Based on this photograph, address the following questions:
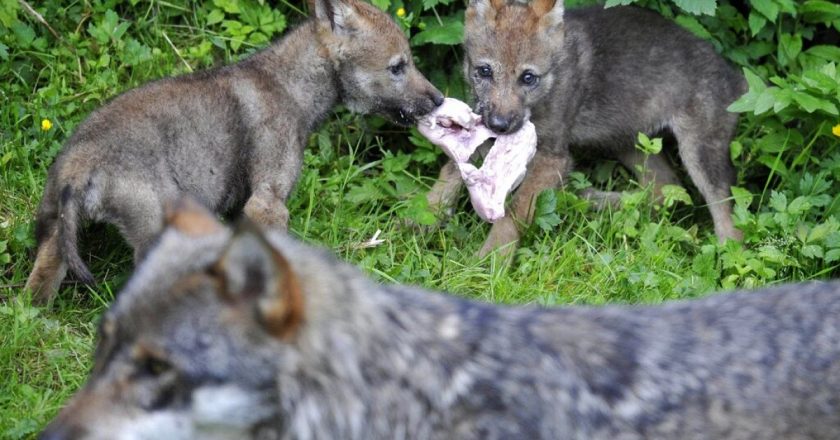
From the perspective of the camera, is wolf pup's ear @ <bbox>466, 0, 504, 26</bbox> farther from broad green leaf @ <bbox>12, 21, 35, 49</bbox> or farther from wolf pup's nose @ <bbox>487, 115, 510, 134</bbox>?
broad green leaf @ <bbox>12, 21, 35, 49</bbox>

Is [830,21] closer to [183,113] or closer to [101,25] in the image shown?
[183,113]

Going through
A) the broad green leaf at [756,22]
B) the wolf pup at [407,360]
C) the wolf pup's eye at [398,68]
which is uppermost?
the wolf pup at [407,360]

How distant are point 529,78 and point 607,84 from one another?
62 centimetres

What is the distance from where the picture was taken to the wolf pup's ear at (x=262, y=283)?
2631 millimetres

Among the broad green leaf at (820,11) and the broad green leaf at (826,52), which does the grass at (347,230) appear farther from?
the broad green leaf at (820,11)

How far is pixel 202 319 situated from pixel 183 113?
2.83 metres

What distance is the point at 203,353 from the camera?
2.68 metres

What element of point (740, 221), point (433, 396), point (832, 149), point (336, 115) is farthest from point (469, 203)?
point (433, 396)

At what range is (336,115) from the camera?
21.9 feet

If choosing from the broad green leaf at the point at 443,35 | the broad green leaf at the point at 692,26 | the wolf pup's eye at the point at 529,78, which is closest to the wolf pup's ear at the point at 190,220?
the wolf pup's eye at the point at 529,78

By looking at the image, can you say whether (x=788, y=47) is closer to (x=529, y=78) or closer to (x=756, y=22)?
(x=756, y=22)

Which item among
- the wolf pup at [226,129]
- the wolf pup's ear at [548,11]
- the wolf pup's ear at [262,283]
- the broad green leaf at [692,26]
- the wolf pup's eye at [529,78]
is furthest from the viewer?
the broad green leaf at [692,26]

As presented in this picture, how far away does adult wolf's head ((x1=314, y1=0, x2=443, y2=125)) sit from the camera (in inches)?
239

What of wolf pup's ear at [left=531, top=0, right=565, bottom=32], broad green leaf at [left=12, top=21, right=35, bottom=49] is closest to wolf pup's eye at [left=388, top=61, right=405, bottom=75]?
wolf pup's ear at [left=531, top=0, right=565, bottom=32]
